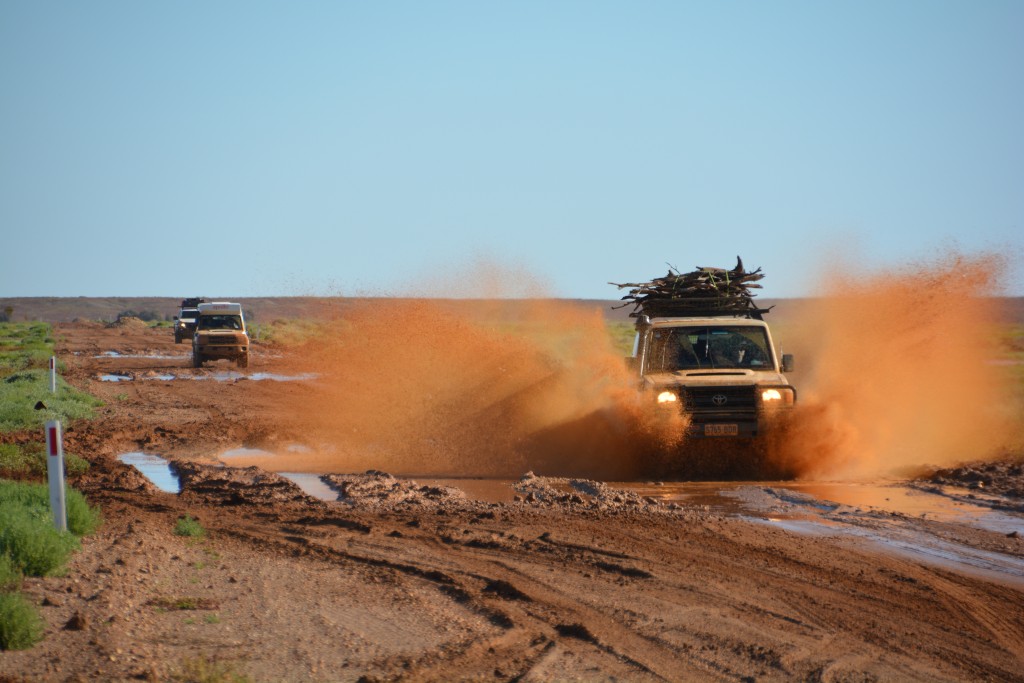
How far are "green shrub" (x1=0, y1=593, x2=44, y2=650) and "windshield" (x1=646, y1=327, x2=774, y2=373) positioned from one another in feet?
A: 35.6

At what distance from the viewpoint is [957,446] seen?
19.2 metres

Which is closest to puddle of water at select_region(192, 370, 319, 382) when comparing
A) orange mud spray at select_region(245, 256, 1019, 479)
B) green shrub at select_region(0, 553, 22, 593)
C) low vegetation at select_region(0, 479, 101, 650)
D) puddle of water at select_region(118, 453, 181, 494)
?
orange mud spray at select_region(245, 256, 1019, 479)

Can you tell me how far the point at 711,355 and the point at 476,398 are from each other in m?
6.66

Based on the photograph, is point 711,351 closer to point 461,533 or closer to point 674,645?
point 461,533

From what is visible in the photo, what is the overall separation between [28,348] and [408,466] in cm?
4739

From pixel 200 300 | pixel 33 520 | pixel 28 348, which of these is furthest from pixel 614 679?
pixel 200 300

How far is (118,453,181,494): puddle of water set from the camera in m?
15.2

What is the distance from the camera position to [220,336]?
44125mm

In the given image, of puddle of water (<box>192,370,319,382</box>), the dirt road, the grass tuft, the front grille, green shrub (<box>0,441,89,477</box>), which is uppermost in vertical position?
the front grille

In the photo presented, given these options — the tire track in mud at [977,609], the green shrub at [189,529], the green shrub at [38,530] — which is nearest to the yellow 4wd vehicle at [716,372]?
the tire track in mud at [977,609]

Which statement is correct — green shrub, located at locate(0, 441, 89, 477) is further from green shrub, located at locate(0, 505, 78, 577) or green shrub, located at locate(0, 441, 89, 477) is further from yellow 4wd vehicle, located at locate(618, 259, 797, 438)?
yellow 4wd vehicle, located at locate(618, 259, 797, 438)

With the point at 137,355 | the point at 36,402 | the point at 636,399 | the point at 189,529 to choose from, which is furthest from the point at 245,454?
the point at 137,355

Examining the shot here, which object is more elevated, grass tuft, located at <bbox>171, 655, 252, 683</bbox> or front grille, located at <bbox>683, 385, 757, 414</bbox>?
front grille, located at <bbox>683, 385, 757, 414</bbox>

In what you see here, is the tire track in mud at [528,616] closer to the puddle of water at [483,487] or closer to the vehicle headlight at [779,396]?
the puddle of water at [483,487]
